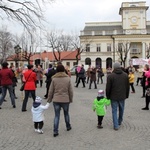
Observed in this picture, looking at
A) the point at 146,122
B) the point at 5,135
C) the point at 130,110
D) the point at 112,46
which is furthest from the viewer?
the point at 112,46

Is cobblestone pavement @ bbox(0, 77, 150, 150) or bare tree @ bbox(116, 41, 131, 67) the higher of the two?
bare tree @ bbox(116, 41, 131, 67)

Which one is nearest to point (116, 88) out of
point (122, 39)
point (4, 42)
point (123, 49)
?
point (4, 42)

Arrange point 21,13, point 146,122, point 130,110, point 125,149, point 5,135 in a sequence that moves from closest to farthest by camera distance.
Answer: point 125,149 < point 5,135 < point 146,122 < point 130,110 < point 21,13

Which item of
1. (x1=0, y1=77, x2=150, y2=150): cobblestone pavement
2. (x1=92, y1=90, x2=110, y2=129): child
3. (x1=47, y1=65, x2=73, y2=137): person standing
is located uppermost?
(x1=47, y1=65, x2=73, y2=137): person standing

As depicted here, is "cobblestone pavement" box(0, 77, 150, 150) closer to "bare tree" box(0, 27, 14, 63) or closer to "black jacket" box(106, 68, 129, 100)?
"black jacket" box(106, 68, 129, 100)

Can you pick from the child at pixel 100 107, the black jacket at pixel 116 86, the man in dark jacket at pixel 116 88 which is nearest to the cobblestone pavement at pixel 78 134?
the child at pixel 100 107

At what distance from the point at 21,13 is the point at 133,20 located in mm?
59716

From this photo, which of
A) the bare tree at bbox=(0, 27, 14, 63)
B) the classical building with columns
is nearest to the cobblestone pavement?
the bare tree at bbox=(0, 27, 14, 63)

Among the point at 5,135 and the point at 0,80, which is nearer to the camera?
the point at 5,135

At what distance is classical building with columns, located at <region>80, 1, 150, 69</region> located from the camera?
74562 mm

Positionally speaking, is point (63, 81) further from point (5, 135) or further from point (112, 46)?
point (112, 46)

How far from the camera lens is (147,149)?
6.14 meters

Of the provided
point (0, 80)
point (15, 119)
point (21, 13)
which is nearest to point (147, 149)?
point (15, 119)


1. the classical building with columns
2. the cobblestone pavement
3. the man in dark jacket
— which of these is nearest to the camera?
the cobblestone pavement
